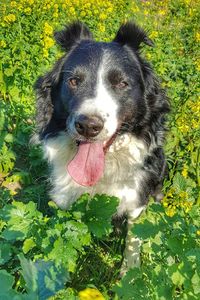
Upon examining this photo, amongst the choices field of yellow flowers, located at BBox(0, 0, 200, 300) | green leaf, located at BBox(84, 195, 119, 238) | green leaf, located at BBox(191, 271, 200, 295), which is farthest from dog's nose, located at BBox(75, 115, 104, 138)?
green leaf, located at BBox(191, 271, 200, 295)

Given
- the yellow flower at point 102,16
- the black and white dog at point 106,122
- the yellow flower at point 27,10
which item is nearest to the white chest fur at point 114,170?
the black and white dog at point 106,122

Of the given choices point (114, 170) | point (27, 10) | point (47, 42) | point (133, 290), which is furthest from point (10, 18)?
point (133, 290)

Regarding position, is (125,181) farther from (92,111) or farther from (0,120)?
(0,120)

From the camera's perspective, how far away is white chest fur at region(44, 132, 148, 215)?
10.5 ft

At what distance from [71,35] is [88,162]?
1.11 meters

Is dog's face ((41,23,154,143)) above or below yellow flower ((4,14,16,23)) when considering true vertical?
Result: above

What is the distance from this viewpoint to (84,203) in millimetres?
2279

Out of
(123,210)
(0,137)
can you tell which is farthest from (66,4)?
(123,210)

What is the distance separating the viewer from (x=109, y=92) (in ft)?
9.55

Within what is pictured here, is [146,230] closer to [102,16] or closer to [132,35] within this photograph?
[132,35]

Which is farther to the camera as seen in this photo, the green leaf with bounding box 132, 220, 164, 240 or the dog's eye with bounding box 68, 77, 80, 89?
the dog's eye with bounding box 68, 77, 80, 89

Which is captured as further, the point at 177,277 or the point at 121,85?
the point at 121,85

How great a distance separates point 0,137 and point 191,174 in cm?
174

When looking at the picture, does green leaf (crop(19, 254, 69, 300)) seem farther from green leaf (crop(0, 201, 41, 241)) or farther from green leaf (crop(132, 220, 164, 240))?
green leaf (crop(0, 201, 41, 241))
